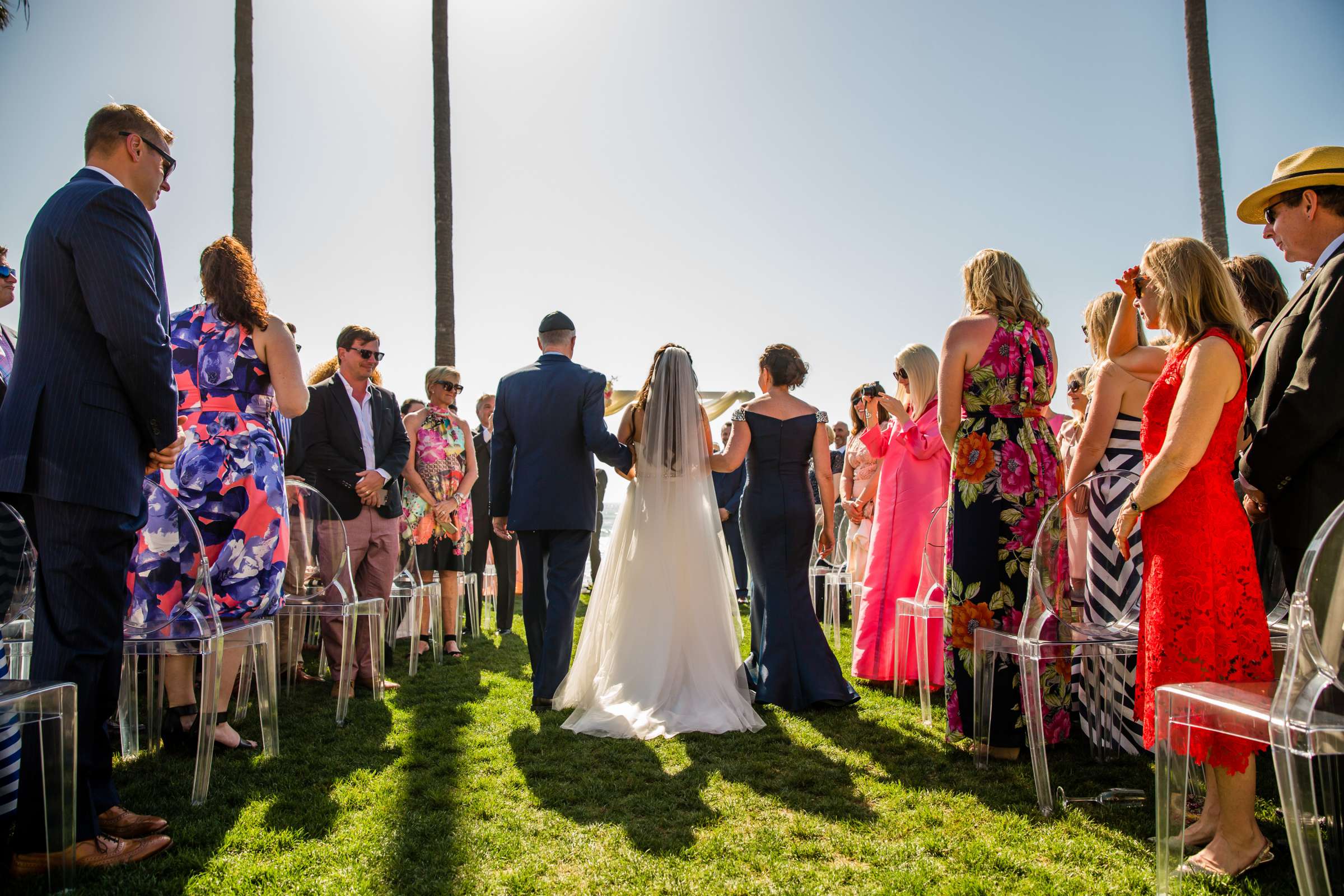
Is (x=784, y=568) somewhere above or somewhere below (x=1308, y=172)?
→ below

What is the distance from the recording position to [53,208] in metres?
2.72

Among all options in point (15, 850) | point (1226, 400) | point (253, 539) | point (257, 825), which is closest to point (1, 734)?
point (15, 850)

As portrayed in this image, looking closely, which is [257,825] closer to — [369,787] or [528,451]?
[369,787]

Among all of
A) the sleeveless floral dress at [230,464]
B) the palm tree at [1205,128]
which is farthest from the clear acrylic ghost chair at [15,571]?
the palm tree at [1205,128]

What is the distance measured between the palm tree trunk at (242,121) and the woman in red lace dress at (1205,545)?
9973 millimetres

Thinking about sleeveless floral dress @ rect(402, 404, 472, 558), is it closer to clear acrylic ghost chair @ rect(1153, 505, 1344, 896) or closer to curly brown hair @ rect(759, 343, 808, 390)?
curly brown hair @ rect(759, 343, 808, 390)

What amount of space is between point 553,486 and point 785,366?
1652 millimetres

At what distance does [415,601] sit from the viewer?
661cm

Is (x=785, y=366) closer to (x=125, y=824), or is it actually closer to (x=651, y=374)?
(x=651, y=374)

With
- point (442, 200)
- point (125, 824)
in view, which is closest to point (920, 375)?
point (125, 824)

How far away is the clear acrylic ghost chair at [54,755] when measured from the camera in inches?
92.7

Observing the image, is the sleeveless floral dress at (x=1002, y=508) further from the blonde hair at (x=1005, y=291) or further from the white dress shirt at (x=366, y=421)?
the white dress shirt at (x=366, y=421)

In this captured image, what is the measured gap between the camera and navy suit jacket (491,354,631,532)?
5328mm

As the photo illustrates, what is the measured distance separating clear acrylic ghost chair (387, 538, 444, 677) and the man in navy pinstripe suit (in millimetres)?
3641
